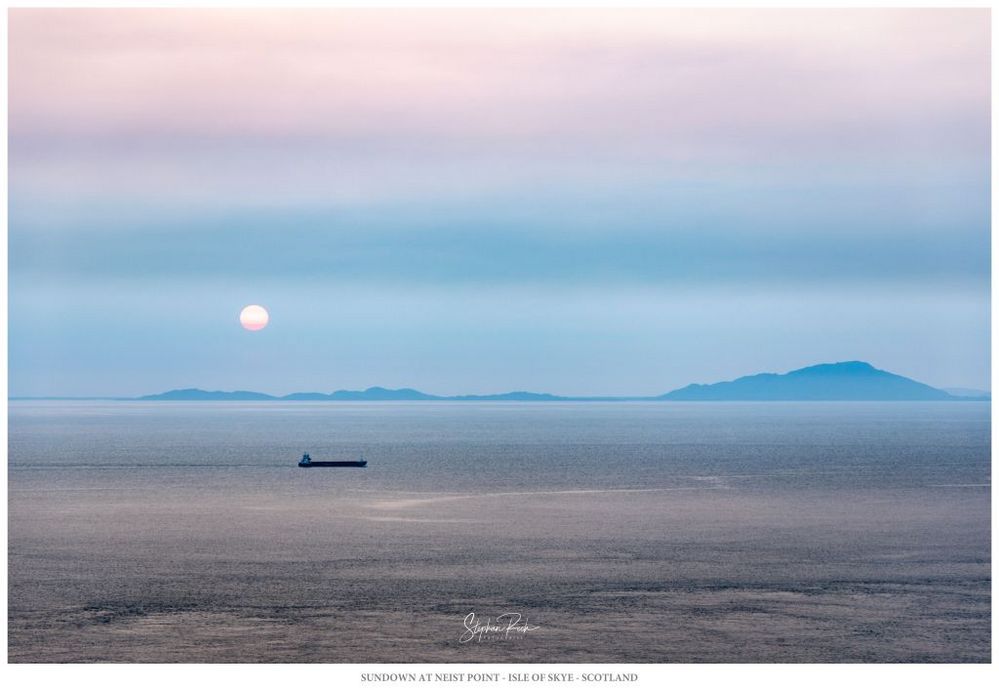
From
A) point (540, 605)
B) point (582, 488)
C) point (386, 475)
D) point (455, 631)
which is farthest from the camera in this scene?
point (386, 475)

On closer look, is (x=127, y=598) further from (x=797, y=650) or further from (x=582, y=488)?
(x=582, y=488)

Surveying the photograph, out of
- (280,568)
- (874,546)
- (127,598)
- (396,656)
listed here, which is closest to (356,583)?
(280,568)
